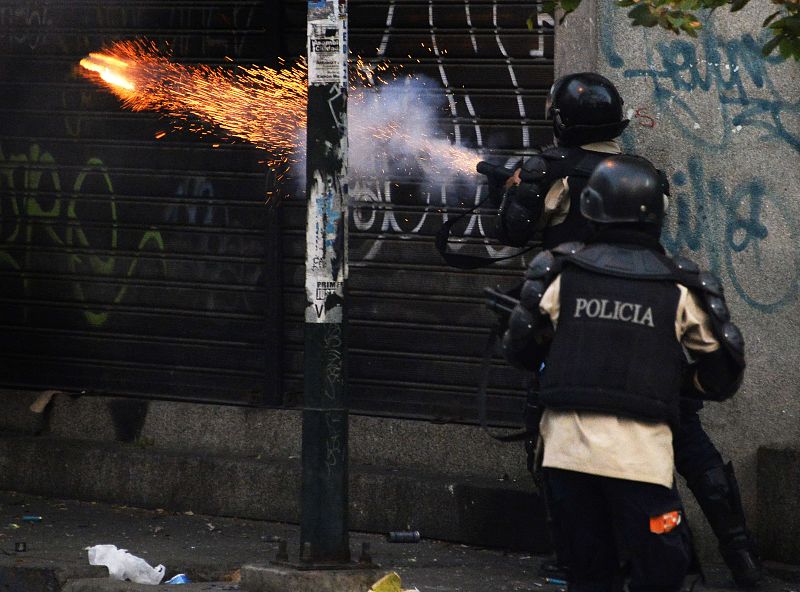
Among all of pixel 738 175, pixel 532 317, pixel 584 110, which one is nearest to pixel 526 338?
pixel 532 317

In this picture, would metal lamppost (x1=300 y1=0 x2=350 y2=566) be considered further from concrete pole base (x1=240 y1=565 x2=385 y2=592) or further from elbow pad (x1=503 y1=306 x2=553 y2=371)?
elbow pad (x1=503 y1=306 x2=553 y2=371)

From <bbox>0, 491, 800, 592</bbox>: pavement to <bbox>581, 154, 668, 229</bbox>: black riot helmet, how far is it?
6.75 ft

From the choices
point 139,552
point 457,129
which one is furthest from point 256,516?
point 457,129

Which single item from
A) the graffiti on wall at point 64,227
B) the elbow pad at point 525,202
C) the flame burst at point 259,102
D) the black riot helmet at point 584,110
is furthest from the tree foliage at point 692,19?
the graffiti on wall at point 64,227

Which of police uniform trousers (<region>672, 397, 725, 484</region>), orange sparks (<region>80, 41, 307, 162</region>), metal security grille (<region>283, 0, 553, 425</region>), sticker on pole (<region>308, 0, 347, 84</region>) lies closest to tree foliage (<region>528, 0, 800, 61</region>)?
sticker on pole (<region>308, 0, 347, 84</region>)

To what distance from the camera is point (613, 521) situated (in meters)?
5.28

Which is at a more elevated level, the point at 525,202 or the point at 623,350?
the point at 525,202

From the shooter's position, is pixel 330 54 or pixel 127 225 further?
pixel 127 225

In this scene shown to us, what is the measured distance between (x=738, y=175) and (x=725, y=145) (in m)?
0.15

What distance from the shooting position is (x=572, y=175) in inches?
262

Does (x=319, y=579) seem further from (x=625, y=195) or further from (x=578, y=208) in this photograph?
(x=625, y=195)

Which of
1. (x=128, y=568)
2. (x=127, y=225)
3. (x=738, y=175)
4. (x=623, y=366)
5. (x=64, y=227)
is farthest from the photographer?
(x=64, y=227)

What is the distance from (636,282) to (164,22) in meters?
4.53

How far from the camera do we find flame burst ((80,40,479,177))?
826 centimetres
